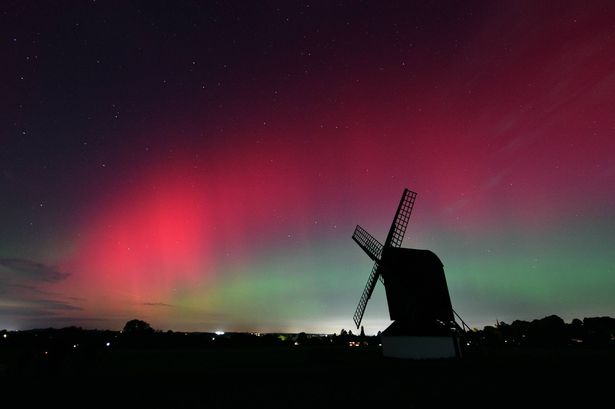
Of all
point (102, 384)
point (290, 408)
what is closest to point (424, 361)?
point (290, 408)

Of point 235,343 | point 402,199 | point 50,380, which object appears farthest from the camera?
point 235,343

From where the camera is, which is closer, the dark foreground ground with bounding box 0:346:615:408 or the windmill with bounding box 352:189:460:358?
the dark foreground ground with bounding box 0:346:615:408

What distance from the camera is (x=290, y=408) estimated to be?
11.6 m

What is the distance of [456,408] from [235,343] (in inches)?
1743

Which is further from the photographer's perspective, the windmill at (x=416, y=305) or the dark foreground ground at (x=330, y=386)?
the windmill at (x=416, y=305)

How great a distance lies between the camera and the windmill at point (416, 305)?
25.7 meters

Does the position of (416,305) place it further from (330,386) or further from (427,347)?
(330,386)

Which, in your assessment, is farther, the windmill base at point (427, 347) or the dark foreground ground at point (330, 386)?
the windmill base at point (427, 347)

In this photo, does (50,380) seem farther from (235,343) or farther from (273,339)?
(273,339)

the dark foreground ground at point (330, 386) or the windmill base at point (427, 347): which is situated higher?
the windmill base at point (427, 347)

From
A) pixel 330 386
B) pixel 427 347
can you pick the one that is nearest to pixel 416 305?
pixel 427 347

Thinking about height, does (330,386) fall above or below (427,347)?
below

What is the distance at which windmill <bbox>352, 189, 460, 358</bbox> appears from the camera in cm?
2566

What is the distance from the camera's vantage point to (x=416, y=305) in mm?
26344
